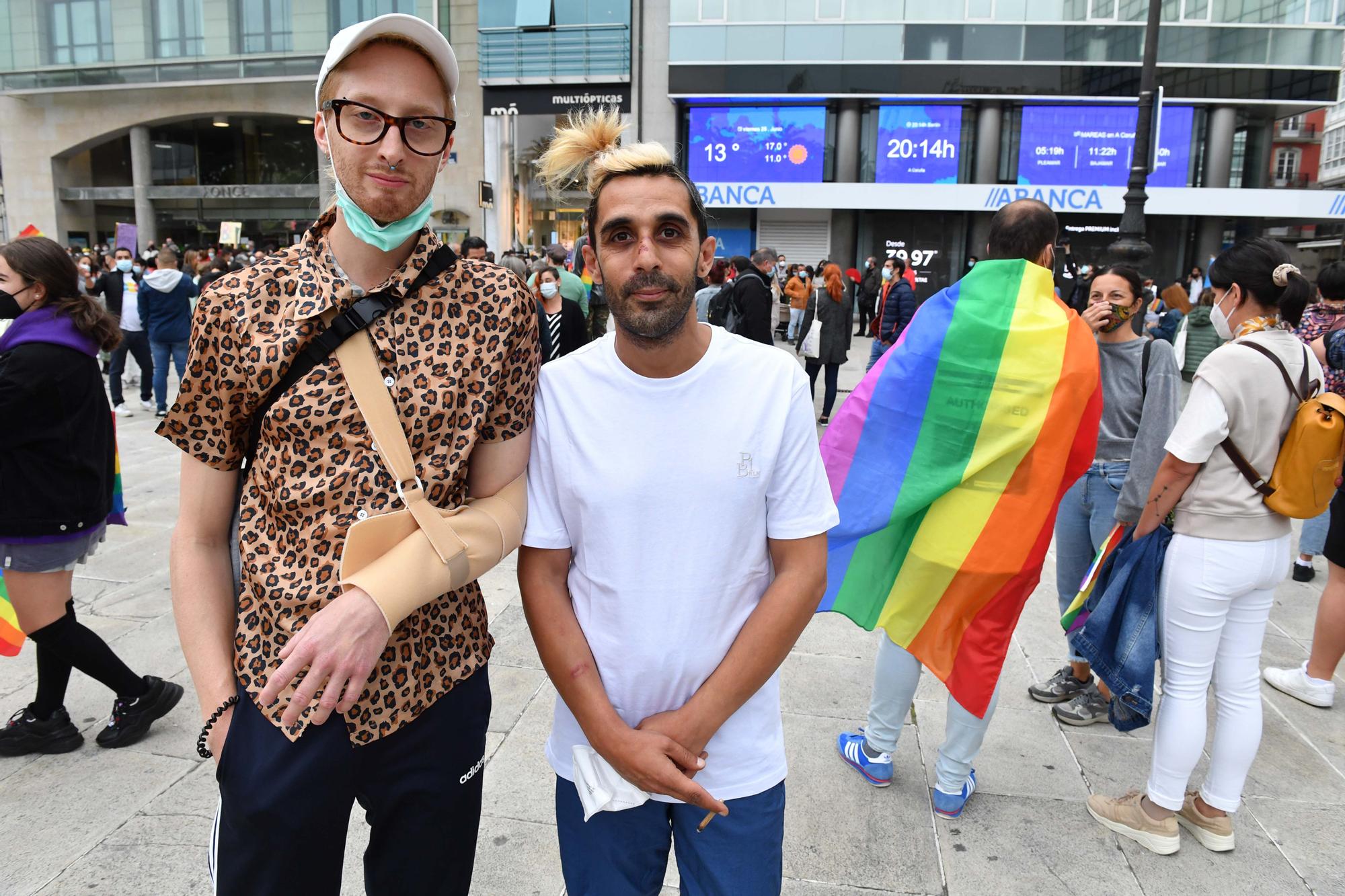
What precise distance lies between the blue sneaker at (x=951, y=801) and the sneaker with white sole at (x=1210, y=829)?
2.52 feet

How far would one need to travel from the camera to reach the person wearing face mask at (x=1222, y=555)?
2996 mm

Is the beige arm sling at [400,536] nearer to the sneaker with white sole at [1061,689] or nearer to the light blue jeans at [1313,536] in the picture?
the sneaker with white sole at [1061,689]

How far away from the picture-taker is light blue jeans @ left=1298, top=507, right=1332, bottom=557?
235 inches

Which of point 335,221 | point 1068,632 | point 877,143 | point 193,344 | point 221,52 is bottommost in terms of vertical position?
point 1068,632

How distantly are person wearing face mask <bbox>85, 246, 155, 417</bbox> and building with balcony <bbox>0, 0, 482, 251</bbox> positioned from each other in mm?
17296

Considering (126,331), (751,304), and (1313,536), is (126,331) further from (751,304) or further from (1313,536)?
(1313,536)

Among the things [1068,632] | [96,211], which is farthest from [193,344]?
[96,211]

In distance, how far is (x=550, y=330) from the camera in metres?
7.71

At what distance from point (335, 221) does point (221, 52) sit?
3552 cm

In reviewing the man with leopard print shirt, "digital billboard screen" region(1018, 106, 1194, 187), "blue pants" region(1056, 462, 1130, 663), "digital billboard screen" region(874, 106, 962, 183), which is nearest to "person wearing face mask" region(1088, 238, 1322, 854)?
"blue pants" region(1056, 462, 1130, 663)

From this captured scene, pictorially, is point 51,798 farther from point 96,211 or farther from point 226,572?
point 96,211

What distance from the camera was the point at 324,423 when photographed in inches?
61.6

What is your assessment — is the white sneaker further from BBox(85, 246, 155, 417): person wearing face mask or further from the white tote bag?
BBox(85, 246, 155, 417): person wearing face mask

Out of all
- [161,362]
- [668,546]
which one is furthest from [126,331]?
[668,546]
